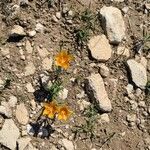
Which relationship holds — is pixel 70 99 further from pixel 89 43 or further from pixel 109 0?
pixel 109 0

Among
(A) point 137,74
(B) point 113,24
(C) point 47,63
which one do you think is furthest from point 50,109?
(B) point 113,24

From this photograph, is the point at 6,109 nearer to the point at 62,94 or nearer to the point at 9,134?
the point at 9,134

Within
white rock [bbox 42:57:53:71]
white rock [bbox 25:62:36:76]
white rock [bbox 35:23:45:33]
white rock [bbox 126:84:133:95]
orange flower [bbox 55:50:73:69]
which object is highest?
white rock [bbox 35:23:45:33]

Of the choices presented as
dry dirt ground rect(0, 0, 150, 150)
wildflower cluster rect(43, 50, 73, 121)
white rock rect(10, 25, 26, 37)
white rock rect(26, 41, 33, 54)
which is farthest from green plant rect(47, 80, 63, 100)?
white rock rect(10, 25, 26, 37)

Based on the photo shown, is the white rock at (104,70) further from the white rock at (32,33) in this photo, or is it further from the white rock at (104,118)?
the white rock at (32,33)

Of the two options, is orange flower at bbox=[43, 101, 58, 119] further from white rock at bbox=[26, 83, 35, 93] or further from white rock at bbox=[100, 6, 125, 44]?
white rock at bbox=[100, 6, 125, 44]

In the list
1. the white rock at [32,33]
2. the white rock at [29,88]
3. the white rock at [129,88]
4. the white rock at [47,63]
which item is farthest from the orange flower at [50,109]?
the white rock at [129,88]
